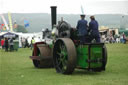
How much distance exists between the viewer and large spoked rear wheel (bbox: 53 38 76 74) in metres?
10.2

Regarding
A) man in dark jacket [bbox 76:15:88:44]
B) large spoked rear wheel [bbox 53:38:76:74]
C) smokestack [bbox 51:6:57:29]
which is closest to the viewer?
large spoked rear wheel [bbox 53:38:76:74]

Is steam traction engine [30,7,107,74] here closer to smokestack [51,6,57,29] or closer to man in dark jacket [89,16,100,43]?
man in dark jacket [89,16,100,43]

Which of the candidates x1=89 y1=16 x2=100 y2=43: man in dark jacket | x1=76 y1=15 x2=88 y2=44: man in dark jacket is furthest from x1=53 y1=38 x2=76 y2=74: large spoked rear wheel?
x1=89 y1=16 x2=100 y2=43: man in dark jacket

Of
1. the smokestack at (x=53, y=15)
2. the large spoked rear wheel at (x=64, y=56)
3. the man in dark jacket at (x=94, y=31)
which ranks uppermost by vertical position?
the smokestack at (x=53, y=15)

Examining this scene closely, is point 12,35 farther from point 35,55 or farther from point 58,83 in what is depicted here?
point 58,83

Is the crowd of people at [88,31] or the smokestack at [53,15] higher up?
the smokestack at [53,15]

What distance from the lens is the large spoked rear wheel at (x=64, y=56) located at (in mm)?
10227

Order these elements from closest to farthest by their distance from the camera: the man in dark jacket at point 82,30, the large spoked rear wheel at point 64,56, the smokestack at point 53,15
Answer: the large spoked rear wheel at point 64,56, the man in dark jacket at point 82,30, the smokestack at point 53,15

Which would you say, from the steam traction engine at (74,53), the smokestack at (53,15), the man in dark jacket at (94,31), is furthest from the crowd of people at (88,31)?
the smokestack at (53,15)

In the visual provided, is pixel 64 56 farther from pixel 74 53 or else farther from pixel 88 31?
pixel 88 31

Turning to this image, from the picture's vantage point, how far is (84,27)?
35.9 ft

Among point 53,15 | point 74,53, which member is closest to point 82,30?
point 74,53

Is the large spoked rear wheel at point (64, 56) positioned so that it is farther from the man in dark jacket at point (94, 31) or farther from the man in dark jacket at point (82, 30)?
the man in dark jacket at point (94, 31)

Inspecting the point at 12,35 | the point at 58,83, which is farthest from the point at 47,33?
the point at 12,35
